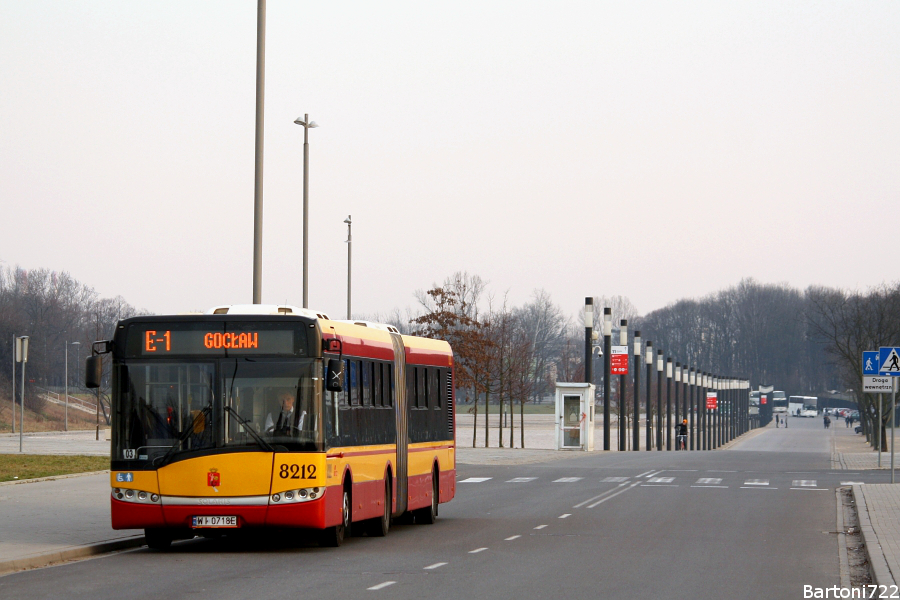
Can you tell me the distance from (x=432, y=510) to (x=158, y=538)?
536 cm

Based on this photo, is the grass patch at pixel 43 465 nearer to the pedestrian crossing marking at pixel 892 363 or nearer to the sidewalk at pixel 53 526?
the sidewalk at pixel 53 526

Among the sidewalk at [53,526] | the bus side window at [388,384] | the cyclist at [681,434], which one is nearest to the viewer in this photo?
the sidewalk at [53,526]

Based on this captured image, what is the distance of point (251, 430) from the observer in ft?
46.5

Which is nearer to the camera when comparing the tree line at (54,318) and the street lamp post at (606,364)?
the street lamp post at (606,364)

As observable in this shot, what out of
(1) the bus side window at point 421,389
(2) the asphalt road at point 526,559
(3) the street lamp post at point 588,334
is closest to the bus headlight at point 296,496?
(2) the asphalt road at point 526,559

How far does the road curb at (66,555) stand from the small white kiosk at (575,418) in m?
40.0

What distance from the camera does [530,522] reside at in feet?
62.6

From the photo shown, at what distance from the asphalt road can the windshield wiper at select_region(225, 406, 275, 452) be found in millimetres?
1212

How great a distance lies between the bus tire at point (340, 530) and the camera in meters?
15.1

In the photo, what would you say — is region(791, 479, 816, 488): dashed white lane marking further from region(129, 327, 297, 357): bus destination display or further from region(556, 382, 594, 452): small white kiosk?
region(556, 382, 594, 452): small white kiosk

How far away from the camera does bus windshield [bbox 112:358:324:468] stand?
46.4 ft

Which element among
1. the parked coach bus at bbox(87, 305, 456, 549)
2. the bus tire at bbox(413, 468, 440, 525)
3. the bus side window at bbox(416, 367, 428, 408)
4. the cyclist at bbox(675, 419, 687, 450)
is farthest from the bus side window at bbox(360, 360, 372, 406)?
the cyclist at bbox(675, 419, 687, 450)

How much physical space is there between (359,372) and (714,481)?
17.0m

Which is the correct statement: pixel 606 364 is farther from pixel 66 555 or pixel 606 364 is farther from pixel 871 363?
pixel 66 555
